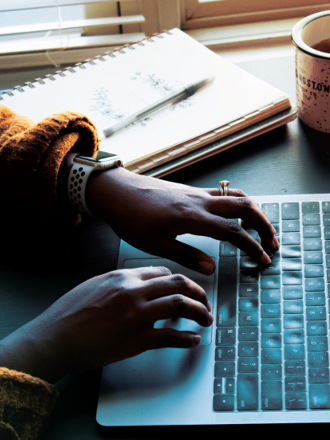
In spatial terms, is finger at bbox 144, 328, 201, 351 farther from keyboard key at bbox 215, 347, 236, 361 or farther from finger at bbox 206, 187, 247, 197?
finger at bbox 206, 187, 247, 197


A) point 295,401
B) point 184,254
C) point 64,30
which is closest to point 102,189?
point 184,254

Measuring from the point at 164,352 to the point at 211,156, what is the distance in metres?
0.33

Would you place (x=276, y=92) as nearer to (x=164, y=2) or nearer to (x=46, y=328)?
(x=164, y=2)

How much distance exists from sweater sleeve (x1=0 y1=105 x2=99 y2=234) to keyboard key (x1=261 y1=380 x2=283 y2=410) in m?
0.33

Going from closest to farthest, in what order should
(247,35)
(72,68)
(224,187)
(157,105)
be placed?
(224,187) → (157,105) → (72,68) → (247,35)

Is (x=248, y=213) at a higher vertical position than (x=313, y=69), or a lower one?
lower

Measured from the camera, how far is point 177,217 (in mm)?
708

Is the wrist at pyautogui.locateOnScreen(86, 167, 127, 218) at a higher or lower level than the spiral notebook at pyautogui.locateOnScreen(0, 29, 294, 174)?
lower

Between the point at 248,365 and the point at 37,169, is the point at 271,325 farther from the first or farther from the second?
the point at 37,169

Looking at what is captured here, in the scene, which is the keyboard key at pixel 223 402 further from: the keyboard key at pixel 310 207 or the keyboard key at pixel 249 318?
the keyboard key at pixel 310 207

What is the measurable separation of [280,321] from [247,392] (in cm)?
9

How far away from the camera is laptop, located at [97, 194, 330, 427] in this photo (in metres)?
0.56

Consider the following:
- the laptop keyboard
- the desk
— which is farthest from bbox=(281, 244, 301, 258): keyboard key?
the desk

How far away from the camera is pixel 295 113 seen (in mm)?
875
